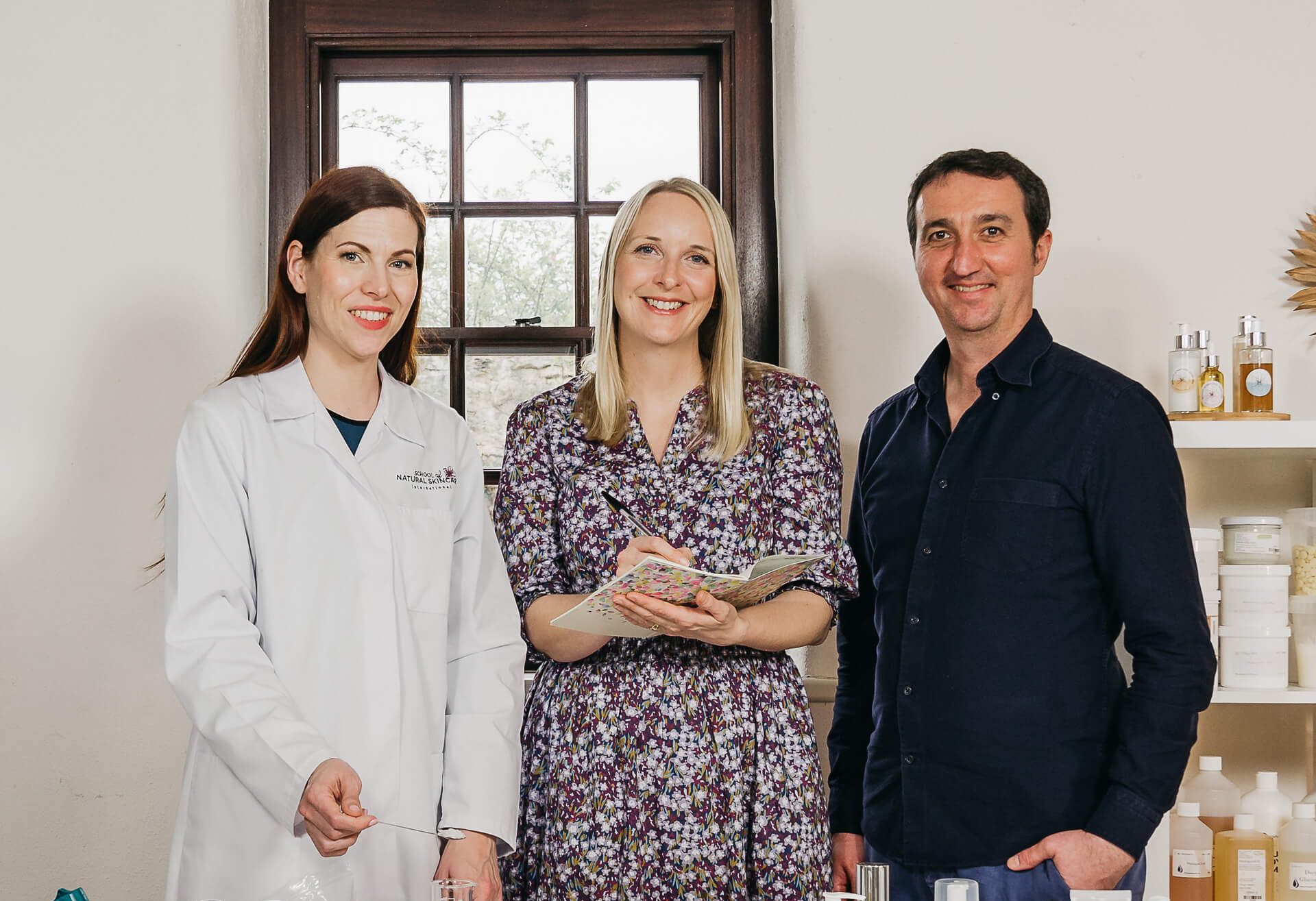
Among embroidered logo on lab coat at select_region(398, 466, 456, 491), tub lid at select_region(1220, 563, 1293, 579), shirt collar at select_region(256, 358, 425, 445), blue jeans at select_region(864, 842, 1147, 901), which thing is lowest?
blue jeans at select_region(864, 842, 1147, 901)

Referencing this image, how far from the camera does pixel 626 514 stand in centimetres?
174

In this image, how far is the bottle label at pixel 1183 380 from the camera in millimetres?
2211

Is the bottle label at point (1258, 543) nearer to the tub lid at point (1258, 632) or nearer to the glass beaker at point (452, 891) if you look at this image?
the tub lid at point (1258, 632)

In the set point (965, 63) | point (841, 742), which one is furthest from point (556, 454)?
point (965, 63)

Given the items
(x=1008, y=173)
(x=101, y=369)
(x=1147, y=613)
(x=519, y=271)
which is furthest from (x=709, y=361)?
(x=101, y=369)

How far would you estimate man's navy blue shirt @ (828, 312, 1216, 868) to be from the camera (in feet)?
5.28

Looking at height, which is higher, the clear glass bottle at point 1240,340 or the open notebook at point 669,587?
the clear glass bottle at point 1240,340

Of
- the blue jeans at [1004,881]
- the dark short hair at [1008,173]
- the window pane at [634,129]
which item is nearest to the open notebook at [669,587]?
the blue jeans at [1004,881]

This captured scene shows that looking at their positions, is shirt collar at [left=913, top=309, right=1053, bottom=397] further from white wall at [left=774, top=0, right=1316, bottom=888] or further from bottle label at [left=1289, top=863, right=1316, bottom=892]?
bottle label at [left=1289, top=863, right=1316, bottom=892]

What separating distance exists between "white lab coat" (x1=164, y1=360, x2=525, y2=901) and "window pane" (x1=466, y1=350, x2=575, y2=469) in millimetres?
995

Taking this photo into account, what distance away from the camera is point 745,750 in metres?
1.73

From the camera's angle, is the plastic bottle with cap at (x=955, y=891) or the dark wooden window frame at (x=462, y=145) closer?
the plastic bottle with cap at (x=955, y=891)

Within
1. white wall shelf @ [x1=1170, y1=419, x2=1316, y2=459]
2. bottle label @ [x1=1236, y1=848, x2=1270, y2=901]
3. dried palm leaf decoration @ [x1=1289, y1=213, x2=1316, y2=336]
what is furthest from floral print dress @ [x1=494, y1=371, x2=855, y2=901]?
dried palm leaf decoration @ [x1=1289, y1=213, x2=1316, y2=336]

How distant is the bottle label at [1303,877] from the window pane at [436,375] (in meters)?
1.98
